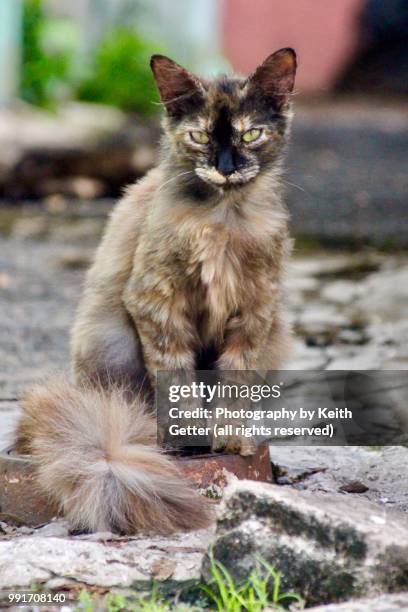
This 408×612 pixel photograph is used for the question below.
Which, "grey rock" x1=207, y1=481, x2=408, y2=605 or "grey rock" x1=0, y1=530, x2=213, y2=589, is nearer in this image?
"grey rock" x1=207, y1=481, x2=408, y2=605

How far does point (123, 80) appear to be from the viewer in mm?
11625

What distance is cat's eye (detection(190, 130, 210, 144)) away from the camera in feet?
12.0

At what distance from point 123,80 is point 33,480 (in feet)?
28.3

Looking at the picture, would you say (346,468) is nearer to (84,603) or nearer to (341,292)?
(84,603)

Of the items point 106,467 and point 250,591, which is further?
point 106,467

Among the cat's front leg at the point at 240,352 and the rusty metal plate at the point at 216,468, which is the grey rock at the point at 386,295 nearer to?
the cat's front leg at the point at 240,352

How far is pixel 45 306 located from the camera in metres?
6.61

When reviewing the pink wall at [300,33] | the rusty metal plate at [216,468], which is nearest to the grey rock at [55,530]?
the rusty metal plate at [216,468]

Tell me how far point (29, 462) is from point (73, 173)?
700 cm

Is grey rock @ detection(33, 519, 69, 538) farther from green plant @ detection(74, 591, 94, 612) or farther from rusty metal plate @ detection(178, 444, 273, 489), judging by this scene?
green plant @ detection(74, 591, 94, 612)

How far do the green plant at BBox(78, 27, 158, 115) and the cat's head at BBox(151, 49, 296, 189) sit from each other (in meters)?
7.80

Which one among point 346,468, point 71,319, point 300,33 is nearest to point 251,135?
point 346,468

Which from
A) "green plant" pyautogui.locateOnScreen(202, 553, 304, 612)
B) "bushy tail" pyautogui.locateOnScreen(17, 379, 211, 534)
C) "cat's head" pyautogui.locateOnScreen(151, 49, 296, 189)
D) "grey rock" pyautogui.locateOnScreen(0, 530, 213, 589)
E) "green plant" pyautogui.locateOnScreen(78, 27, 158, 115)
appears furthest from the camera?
"green plant" pyautogui.locateOnScreen(78, 27, 158, 115)

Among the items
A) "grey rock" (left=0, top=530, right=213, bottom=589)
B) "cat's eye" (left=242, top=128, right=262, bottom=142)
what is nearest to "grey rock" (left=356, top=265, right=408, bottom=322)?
"cat's eye" (left=242, top=128, right=262, bottom=142)
